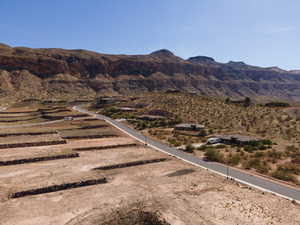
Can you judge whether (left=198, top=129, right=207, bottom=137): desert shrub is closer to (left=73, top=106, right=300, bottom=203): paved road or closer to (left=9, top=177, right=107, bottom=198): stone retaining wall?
(left=73, top=106, right=300, bottom=203): paved road

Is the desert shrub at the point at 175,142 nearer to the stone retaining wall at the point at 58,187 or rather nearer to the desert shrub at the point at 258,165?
the desert shrub at the point at 258,165

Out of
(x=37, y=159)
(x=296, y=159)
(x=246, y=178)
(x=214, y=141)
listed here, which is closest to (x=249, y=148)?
(x=214, y=141)

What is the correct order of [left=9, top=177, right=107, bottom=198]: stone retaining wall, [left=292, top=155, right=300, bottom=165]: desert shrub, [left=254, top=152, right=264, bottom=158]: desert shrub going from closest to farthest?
→ [left=9, top=177, right=107, bottom=198]: stone retaining wall < [left=292, top=155, right=300, bottom=165]: desert shrub < [left=254, top=152, right=264, bottom=158]: desert shrub

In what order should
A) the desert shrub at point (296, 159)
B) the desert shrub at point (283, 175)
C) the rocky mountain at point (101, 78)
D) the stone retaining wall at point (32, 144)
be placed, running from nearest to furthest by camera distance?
the desert shrub at point (283, 175), the desert shrub at point (296, 159), the stone retaining wall at point (32, 144), the rocky mountain at point (101, 78)

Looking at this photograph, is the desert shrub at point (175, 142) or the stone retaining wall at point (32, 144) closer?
the stone retaining wall at point (32, 144)

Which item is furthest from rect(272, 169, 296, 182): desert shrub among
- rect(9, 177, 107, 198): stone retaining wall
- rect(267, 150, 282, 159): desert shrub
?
rect(9, 177, 107, 198): stone retaining wall

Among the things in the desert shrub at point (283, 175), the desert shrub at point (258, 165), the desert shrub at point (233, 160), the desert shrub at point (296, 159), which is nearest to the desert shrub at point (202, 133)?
the desert shrub at point (233, 160)

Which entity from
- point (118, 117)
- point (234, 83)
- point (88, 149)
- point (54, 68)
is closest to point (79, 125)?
point (118, 117)

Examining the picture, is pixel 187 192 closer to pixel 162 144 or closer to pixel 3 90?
pixel 162 144
